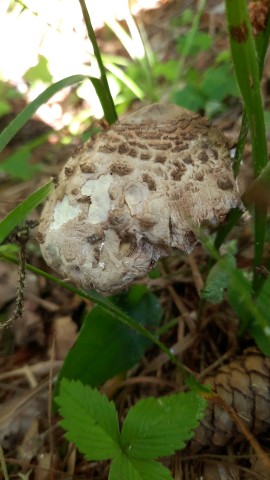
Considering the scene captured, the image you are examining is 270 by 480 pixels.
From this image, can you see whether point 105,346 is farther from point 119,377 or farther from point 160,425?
point 160,425

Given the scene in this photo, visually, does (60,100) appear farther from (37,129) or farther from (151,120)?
(151,120)

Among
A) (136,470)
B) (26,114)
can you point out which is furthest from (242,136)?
(136,470)

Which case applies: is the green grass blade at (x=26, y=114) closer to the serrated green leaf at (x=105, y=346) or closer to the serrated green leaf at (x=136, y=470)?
the serrated green leaf at (x=105, y=346)

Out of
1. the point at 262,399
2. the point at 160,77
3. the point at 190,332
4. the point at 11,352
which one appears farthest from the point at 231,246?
the point at 160,77

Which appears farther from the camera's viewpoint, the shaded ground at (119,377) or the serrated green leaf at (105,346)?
the serrated green leaf at (105,346)

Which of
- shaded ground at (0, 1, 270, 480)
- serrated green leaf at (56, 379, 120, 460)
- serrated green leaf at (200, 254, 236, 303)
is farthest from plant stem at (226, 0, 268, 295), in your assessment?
serrated green leaf at (56, 379, 120, 460)

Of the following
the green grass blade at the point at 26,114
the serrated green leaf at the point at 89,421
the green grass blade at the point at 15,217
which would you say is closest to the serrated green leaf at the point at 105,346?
the serrated green leaf at the point at 89,421
